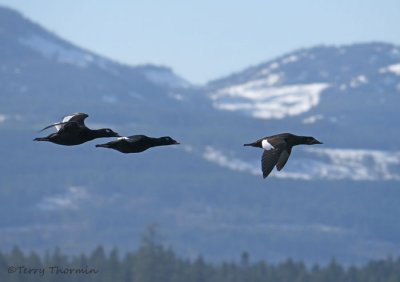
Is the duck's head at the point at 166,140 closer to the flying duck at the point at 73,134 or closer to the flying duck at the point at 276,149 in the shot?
the flying duck at the point at 73,134

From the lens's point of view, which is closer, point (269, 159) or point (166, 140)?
point (166, 140)

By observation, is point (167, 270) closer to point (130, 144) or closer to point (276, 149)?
point (276, 149)

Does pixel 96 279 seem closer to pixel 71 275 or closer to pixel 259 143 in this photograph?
pixel 71 275

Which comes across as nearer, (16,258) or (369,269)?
(16,258)

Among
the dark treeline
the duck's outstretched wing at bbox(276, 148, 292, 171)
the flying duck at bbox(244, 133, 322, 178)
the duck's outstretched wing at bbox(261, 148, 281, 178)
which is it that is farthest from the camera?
the dark treeline

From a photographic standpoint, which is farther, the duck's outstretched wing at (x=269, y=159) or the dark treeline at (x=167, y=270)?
the dark treeline at (x=167, y=270)

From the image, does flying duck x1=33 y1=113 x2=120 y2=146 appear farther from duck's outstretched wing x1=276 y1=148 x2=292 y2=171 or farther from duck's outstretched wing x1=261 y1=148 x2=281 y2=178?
duck's outstretched wing x1=276 y1=148 x2=292 y2=171

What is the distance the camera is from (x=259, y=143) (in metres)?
38.1

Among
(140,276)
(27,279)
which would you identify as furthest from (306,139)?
(140,276)

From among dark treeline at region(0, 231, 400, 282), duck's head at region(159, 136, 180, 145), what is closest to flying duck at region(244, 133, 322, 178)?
duck's head at region(159, 136, 180, 145)

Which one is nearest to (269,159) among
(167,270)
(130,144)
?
(130,144)

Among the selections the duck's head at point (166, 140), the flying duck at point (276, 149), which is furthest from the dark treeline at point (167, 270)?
the duck's head at point (166, 140)

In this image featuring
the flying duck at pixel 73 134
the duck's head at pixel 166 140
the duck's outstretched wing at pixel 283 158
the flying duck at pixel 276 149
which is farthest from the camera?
the duck's outstretched wing at pixel 283 158

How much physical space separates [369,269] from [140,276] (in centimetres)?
2497
